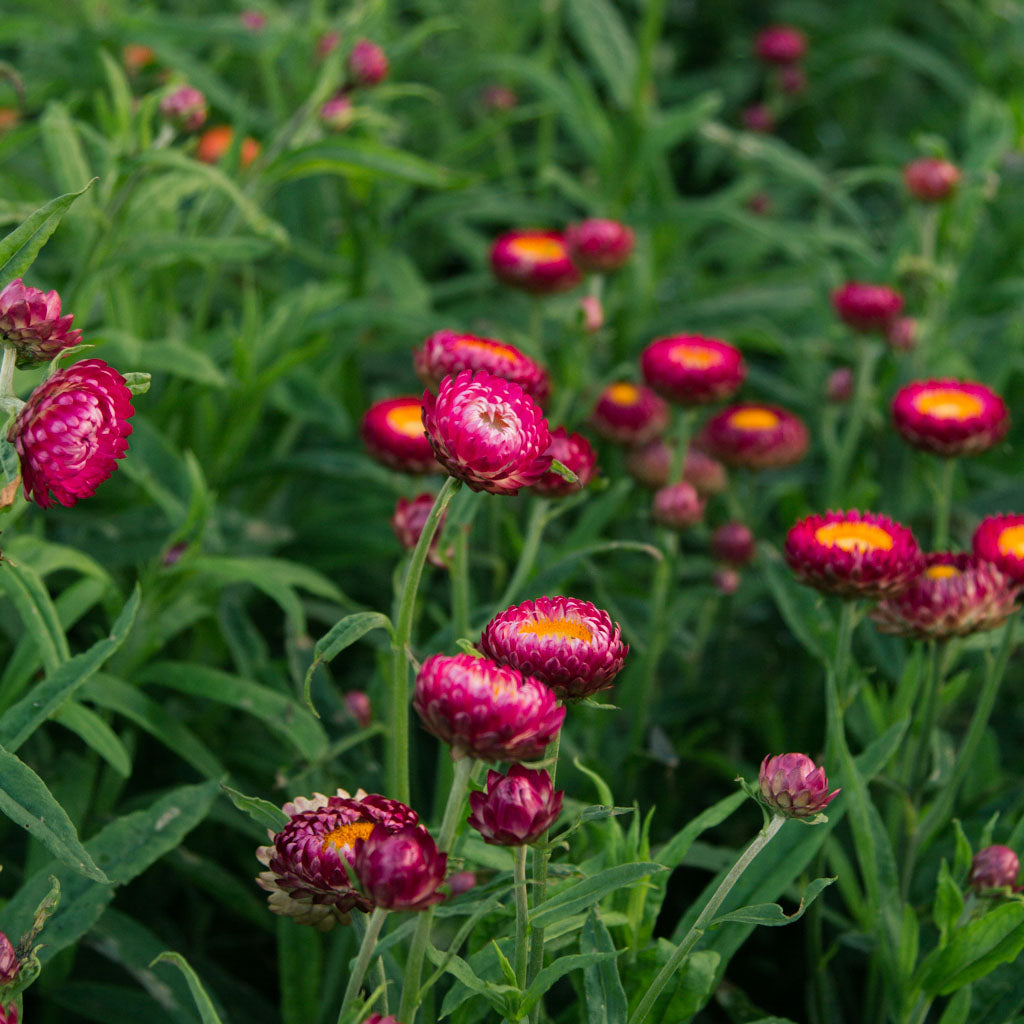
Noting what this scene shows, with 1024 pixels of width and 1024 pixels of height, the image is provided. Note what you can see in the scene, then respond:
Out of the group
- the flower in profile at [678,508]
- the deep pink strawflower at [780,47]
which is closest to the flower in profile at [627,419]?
the flower in profile at [678,508]

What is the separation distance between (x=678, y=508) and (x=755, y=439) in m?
0.31

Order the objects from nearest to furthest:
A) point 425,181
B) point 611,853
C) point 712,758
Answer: point 611,853
point 712,758
point 425,181

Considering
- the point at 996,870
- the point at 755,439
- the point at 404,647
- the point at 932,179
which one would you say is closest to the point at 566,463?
the point at 404,647

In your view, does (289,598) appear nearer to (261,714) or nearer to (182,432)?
(261,714)

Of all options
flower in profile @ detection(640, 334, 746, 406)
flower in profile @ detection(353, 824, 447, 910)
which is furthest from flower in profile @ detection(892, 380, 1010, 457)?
flower in profile @ detection(353, 824, 447, 910)

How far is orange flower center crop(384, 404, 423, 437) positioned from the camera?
164 cm

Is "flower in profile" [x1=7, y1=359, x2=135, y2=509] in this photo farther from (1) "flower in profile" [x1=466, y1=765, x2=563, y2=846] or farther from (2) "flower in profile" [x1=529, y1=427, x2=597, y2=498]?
(2) "flower in profile" [x1=529, y1=427, x2=597, y2=498]

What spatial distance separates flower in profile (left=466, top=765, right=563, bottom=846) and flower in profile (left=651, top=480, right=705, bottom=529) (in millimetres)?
957

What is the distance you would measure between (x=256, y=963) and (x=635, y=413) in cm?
104

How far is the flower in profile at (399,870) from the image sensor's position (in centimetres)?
86

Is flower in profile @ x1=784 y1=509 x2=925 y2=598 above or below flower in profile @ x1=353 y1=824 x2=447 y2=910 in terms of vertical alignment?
below

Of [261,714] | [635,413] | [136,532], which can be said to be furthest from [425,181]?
[261,714]

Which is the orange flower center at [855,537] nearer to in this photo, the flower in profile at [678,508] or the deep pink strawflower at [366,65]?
the flower in profile at [678,508]

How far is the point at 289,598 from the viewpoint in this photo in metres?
1.56
